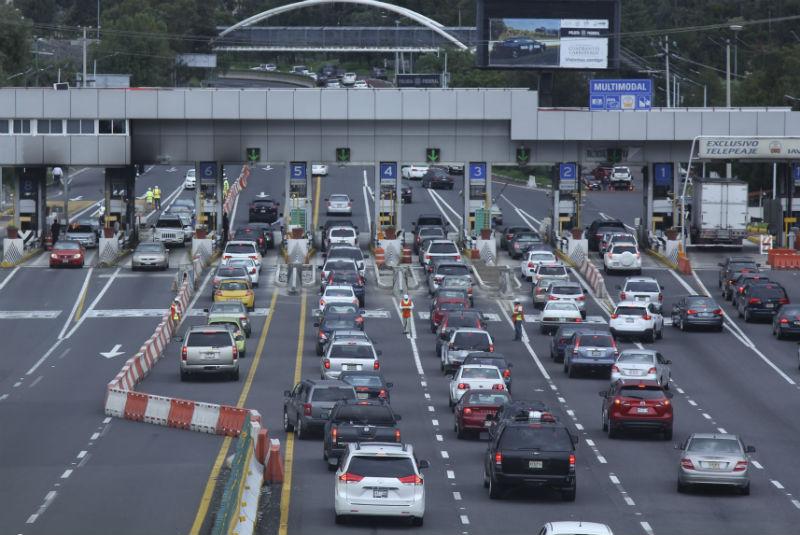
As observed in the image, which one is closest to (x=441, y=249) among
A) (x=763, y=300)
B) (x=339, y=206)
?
(x=763, y=300)

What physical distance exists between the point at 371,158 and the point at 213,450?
51656mm

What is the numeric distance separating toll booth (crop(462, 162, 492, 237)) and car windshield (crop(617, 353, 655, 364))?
39.8 meters

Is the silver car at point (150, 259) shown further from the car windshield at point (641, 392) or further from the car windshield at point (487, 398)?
the car windshield at point (641, 392)

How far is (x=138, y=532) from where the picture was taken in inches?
1080

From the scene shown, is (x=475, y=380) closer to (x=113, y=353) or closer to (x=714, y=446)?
(x=714, y=446)

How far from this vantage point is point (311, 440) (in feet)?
122

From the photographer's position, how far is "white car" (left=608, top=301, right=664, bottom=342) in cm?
5675

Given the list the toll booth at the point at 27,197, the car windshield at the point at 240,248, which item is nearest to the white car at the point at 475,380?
the car windshield at the point at 240,248

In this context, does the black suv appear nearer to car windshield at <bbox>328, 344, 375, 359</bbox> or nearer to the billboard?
car windshield at <bbox>328, 344, 375, 359</bbox>

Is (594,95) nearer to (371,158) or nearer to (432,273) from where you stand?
(371,158)

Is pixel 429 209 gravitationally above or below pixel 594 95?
below

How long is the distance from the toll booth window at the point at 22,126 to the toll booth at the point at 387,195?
1681cm

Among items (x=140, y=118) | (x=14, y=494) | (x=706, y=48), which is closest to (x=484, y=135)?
(x=140, y=118)

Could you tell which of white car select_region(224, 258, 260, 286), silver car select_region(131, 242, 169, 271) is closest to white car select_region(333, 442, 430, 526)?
white car select_region(224, 258, 260, 286)
